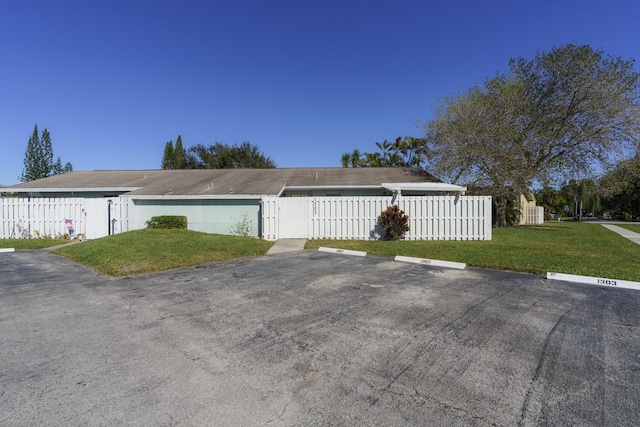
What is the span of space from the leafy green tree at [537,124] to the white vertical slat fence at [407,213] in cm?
957

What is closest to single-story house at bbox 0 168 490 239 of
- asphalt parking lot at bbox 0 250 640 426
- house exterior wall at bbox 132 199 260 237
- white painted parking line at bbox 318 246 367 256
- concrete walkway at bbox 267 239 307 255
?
house exterior wall at bbox 132 199 260 237

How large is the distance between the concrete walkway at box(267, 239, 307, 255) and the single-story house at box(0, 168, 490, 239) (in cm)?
87

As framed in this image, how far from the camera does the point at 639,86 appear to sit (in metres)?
19.8

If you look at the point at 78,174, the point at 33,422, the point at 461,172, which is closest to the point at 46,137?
the point at 78,174

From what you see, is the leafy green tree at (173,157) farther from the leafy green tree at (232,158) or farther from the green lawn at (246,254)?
the green lawn at (246,254)

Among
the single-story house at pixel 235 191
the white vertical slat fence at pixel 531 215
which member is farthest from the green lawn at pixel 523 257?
the white vertical slat fence at pixel 531 215

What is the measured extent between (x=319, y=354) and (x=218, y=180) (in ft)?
53.5

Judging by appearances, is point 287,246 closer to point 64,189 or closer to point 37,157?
point 64,189

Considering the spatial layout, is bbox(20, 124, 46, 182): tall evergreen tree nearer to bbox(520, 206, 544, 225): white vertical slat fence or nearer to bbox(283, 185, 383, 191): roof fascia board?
bbox(283, 185, 383, 191): roof fascia board

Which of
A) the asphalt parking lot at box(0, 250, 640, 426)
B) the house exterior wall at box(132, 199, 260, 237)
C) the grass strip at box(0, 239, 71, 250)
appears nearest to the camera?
the asphalt parking lot at box(0, 250, 640, 426)

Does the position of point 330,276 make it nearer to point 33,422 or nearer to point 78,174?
point 33,422

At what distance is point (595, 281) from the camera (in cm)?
654

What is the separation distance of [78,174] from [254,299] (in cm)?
2173

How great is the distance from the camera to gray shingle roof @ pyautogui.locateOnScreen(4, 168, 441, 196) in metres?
15.9
